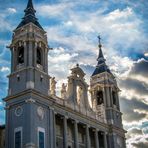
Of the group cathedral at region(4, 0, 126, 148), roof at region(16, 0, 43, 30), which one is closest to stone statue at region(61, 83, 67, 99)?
cathedral at region(4, 0, 126, 148)

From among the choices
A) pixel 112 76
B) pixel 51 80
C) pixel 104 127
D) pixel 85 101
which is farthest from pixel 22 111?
pixel 112 76

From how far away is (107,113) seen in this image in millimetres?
67688

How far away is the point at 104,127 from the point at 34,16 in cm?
2082

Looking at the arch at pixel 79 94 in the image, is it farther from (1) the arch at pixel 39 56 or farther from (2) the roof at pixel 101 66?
(2) the roof at pixel 101 66

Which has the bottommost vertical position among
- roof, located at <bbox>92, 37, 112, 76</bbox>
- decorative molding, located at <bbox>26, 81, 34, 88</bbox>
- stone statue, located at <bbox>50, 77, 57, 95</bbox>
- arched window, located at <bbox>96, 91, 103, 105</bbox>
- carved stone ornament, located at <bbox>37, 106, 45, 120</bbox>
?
carved stone ornament, located at <bbox>37, 106, 45, 120</bbox>

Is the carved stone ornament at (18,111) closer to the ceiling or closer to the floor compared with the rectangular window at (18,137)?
Result: closer to the ceiling

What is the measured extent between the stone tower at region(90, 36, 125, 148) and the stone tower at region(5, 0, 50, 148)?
50.8 feet

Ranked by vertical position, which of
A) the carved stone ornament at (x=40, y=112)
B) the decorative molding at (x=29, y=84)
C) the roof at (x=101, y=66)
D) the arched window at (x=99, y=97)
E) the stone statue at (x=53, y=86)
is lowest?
the carved stone ornament at (x=40, y=112)

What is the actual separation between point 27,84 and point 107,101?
69.8 feet

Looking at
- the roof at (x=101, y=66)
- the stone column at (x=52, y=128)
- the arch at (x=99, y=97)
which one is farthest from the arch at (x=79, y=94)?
the roof at (x=101, y=66)

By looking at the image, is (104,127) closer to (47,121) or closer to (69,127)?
(69,127)

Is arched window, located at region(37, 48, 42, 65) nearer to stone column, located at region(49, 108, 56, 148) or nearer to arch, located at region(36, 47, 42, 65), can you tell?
arch, located at region(36, 47, 42, 65)

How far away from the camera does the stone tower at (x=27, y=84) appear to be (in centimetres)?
4916

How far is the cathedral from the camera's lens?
49875mm
